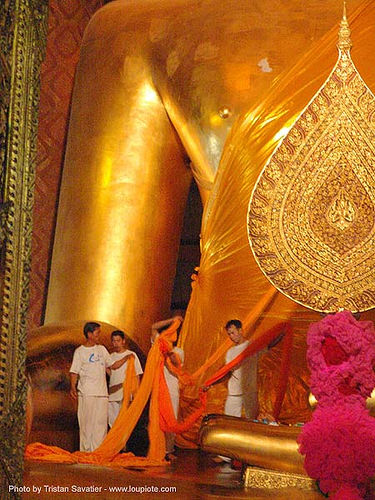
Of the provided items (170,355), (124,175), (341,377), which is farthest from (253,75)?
(341,377)

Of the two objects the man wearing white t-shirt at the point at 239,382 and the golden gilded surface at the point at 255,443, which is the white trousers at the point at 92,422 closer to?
the man wearing white t-shirt at the point at 239,382

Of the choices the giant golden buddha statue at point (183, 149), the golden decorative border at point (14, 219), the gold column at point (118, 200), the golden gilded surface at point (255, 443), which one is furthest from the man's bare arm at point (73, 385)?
the golden decorative border at point (14, 219)

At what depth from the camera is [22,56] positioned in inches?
99.7

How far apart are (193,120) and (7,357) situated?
173 inches

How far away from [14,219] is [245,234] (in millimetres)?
4035

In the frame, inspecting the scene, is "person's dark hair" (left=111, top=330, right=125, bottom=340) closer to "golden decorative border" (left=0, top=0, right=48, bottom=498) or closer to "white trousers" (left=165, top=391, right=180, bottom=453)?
"white trousers" (left=165, top=391, right=180, bottom=453)

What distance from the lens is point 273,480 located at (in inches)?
185

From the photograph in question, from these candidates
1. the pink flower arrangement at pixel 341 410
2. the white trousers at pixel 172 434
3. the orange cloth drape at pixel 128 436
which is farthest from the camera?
the white trousers at pixel 172 434

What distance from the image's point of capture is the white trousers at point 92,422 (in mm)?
5789

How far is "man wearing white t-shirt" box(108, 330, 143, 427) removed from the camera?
19.4 ft

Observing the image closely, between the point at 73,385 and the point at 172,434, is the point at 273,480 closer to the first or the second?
the point at 172,434

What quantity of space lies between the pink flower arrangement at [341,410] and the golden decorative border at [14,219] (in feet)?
4.54

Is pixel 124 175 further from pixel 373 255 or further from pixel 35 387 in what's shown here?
pixel 373 255

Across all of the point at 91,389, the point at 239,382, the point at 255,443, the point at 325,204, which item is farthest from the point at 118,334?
the point at 325,204
